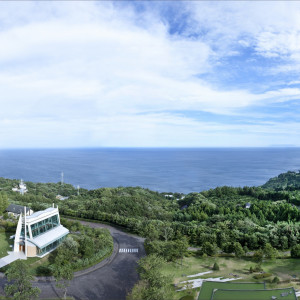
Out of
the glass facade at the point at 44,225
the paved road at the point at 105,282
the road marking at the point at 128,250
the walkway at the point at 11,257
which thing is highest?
the glass facade at the point at 44,225

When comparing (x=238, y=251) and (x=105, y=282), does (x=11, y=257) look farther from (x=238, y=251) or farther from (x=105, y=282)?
(x=238, y=251)

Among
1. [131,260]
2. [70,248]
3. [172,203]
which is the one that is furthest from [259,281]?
[172,203]

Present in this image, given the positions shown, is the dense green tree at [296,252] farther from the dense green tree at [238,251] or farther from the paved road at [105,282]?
the paved road at [105,282]

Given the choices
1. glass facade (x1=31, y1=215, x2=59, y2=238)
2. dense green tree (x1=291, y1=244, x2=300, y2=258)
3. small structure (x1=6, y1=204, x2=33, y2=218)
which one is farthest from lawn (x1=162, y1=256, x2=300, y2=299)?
small structure (x1=6, y1=204, x2=33, y2=218)

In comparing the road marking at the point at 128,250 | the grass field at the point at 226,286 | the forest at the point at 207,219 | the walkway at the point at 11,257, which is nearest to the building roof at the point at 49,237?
the walkway at the point at 11,257

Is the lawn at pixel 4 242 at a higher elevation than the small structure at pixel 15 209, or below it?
below
